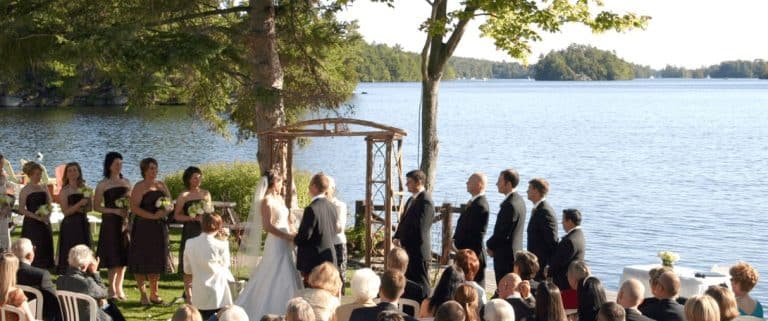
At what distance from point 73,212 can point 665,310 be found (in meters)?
7.10

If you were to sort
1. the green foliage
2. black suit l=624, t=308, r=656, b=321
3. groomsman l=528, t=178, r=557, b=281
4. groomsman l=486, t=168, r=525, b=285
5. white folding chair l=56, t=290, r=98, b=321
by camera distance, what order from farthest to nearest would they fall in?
the green foliage
groomsman l=486, t=168, r=525, b=285
groomsman l=528, t=178, r=557, b=281
white folding chair l=56, t=290, r=98, b=321
black suit l=624, t=308, r=656, b=321

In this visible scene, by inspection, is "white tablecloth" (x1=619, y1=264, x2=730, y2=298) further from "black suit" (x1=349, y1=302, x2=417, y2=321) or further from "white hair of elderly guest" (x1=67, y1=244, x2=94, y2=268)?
"white hair of elderly guest" (x1=67, y1=244, x2=94, y2=268)

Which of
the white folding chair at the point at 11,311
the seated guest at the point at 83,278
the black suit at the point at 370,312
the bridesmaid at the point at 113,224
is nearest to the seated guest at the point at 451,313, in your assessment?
the black suit at the point at 370,312

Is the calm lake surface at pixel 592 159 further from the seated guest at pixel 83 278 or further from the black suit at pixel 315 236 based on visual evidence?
the seated guest at pixel 83 278

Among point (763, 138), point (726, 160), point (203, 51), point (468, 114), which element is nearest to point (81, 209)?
point (203, 51)

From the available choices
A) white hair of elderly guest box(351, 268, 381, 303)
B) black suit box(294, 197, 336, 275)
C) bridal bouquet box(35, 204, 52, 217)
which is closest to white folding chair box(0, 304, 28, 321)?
white hair of elderly guest box(351, 268, 381, 303)

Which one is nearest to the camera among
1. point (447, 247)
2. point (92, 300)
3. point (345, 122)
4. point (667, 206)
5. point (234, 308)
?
point (234, 308)

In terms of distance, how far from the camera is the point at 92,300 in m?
8.20

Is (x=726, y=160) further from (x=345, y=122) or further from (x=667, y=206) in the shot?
(x=345, y=122)

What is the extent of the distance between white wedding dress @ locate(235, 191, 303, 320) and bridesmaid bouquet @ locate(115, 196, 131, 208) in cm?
191

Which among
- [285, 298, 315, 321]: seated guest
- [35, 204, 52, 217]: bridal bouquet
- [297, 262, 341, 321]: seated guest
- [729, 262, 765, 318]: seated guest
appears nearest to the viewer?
[285, 298, 315, 321]: seated guest

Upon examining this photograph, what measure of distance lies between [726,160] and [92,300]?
45.8 metres

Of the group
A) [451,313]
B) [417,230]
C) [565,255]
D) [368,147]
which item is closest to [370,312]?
[451,313]

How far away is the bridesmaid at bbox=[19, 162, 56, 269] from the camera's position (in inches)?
480
